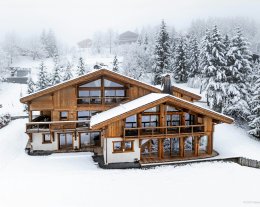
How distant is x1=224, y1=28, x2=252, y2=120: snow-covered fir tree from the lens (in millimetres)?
35531

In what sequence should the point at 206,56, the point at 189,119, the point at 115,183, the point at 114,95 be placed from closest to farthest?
the point at 115,183 < the point at 189,119 < the point at 114,95 < the point at 206,56

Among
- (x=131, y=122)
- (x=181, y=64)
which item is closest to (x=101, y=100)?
(x=131, y=122)

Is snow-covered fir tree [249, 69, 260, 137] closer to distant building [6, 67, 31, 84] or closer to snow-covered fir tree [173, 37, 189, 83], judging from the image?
snow-covered fir tree [173, 37, 189, 83]

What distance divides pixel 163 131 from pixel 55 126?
10.1 metres

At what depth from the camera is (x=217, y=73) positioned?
36.9m

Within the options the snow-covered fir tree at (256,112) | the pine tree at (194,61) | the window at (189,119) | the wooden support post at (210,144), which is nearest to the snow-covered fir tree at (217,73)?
the snow-covered fir tree at (256,112)

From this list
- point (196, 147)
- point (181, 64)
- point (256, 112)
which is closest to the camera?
point (196, 147)

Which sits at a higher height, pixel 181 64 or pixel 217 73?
pixel 181 64

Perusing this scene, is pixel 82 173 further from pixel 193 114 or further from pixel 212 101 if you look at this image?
pixel 212 101

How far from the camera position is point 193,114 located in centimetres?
2630

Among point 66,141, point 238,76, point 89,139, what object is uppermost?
point 238,76

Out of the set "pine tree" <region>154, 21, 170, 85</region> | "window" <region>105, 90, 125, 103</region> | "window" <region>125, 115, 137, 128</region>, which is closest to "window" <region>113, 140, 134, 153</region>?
"window" <region>125, 115, 137, 128</region>

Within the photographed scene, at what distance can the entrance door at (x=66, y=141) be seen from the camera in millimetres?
28547

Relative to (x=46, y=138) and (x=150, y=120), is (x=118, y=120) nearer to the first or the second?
(x=150, y=120)
